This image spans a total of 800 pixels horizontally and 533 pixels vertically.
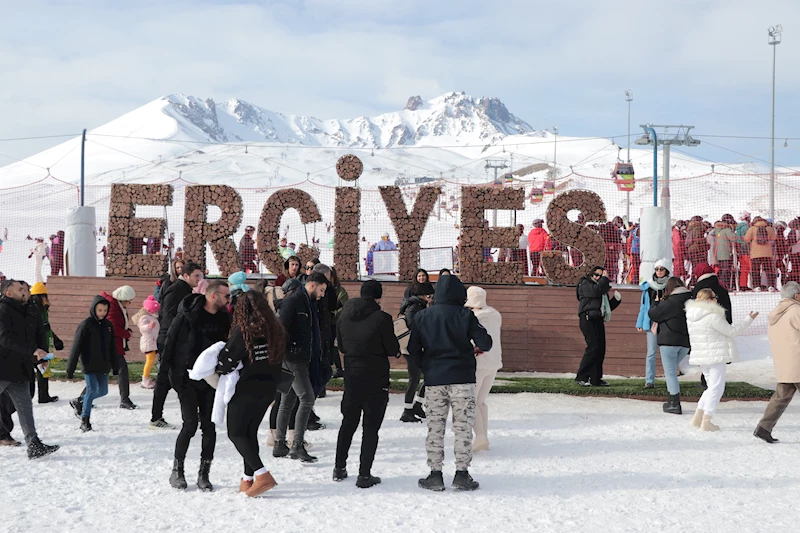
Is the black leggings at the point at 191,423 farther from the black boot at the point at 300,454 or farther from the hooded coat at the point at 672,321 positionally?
the hooded coat at the point at 672,321

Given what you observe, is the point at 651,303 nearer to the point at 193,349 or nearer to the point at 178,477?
the point at 193,349

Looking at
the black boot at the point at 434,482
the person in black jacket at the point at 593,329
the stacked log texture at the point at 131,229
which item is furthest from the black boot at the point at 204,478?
the stacked log texture at the point at 131,229

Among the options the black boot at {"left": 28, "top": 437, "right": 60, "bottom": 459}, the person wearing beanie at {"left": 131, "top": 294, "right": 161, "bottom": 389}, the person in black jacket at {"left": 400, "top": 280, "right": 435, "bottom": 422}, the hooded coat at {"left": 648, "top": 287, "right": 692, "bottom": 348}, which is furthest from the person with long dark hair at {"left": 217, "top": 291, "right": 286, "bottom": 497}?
the hooded coat at {"left": 648, "top": 287, "right": 692, "bottom": 348}

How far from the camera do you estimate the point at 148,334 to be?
10648 millimetres

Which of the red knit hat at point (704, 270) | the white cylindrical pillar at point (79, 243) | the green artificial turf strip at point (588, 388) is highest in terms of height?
the white cylindrical pillar at point (79, 243)

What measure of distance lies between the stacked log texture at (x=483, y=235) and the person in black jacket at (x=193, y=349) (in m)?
8.31

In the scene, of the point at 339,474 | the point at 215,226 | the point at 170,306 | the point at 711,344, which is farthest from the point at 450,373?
the point at 215,226

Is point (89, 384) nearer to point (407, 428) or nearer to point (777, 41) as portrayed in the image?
point (407, 428)

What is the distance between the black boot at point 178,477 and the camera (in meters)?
6.13

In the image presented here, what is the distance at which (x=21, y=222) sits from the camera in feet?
168

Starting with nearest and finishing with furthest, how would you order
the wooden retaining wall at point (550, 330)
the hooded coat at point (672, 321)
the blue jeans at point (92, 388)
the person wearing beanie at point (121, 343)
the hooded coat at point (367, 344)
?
the hooded coat at point (367, 344) → the blue jeans at point (92, 388) → the hooded coat at point (672, 321) → the person wearing beanie at point (121, 343) → the wooden retaining wall at point (550, 330)

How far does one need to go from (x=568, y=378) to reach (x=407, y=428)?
184 inches

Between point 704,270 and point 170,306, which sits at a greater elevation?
point 704,270

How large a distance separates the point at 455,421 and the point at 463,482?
0.47m
